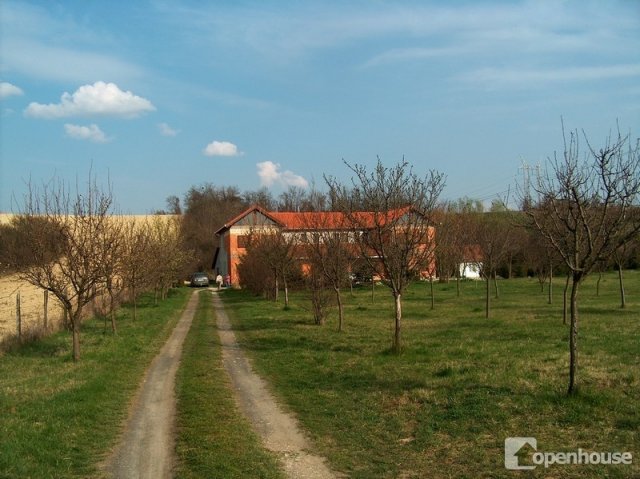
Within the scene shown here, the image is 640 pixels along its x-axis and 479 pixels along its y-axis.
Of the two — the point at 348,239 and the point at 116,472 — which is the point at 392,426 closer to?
the point at 116,472

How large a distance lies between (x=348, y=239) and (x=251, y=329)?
477 cm

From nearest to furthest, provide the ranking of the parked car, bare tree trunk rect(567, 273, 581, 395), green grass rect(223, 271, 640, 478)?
green grass rect(223, 271, 640, 478), bare tree trunk rect(567, 273, 581, 395), the parked car

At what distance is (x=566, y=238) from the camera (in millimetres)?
8742

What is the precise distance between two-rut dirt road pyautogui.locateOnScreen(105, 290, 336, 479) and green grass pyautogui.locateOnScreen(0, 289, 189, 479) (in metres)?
0.24

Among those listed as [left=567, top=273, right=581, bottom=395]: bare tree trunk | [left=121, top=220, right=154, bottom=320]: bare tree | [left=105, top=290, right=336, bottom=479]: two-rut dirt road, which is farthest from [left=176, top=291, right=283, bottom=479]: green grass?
[left=121, top=220, right=154, bottom=320]: bare tree

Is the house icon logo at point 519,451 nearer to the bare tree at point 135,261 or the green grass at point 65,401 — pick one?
the green grass at point 65,401

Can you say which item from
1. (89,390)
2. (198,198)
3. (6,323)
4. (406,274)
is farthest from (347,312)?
(198,198)

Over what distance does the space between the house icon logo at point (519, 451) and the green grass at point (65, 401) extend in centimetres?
437

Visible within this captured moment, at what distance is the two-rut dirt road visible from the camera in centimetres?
601

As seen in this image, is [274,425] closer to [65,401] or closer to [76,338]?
[65,401]

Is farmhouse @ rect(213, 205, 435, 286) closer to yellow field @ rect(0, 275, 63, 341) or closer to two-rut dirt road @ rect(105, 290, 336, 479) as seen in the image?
two-rut dirt road @ rect(105, 290, 336, 479)

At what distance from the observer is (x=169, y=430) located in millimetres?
7531

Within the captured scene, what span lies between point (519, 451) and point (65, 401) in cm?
677
